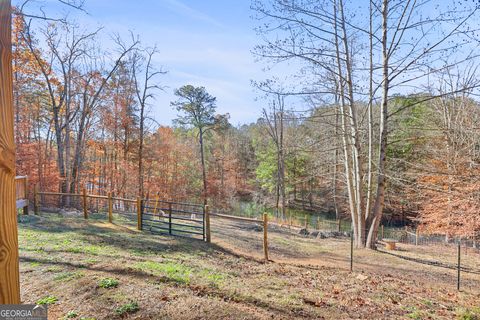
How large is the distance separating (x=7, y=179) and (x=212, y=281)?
403cm

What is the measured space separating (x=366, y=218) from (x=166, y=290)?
7.90 m

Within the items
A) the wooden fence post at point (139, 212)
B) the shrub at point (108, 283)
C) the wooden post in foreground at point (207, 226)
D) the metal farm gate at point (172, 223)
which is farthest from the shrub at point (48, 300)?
the wooden fence post at point (139, 212)

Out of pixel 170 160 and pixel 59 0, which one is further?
pixel 170 160

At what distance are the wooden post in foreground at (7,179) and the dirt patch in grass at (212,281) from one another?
8.24ft

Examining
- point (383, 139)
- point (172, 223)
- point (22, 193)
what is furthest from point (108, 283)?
point (383, 139)

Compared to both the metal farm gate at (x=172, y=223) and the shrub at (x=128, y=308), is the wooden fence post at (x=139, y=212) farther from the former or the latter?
the shrub at (x=128, y=308)

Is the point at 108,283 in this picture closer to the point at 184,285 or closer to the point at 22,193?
the point at 184,285

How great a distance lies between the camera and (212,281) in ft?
14.3

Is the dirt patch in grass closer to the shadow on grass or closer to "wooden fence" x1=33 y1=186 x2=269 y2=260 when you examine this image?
the shadow on grass

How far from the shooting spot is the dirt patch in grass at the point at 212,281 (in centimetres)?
324

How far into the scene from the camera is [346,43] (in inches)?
339

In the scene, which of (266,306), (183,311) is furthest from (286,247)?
(183,311)

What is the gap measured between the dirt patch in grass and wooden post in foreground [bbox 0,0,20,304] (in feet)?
8.24

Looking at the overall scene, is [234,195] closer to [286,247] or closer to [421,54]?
[286,247]
